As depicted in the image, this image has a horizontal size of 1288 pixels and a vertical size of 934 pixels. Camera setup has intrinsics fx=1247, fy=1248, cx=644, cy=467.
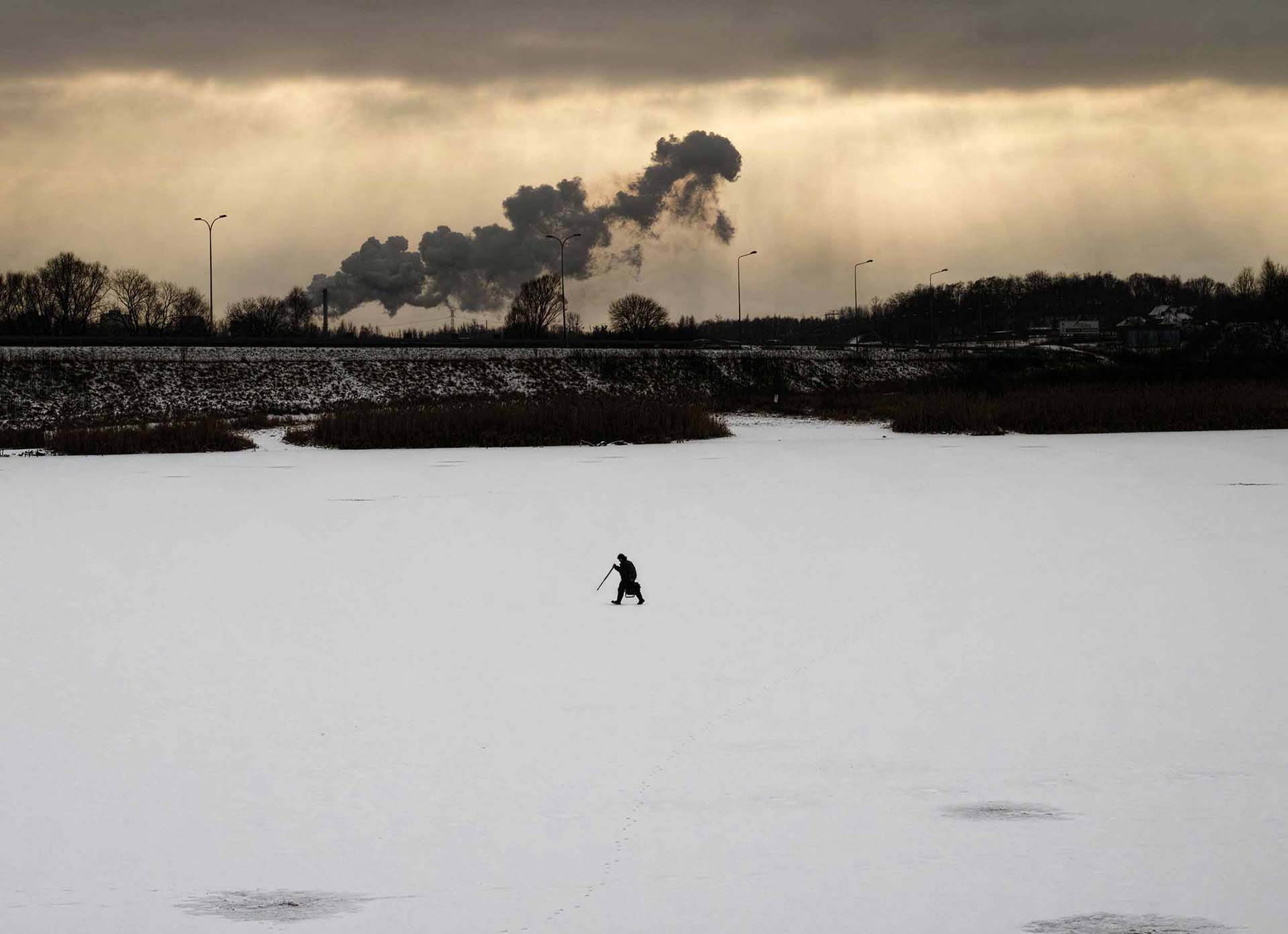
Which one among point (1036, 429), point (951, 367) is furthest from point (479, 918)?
point (951, 367)

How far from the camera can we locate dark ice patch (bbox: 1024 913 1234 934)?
18.9 feet

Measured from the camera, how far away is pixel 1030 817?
7238 mm

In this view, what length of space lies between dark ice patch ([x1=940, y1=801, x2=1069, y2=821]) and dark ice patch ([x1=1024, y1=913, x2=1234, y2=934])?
1289 mm

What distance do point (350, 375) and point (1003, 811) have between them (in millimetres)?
74737

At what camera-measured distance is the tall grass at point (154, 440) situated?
4078 centimetres

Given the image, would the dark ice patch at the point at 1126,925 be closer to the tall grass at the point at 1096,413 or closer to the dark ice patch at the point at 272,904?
the dark ice patch at the point at 272,904

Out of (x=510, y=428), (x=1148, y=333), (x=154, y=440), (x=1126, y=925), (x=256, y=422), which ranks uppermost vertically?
(x=1148, y=333)

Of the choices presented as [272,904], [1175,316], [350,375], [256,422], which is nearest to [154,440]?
[256,422]

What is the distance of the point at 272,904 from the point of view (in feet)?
20.2

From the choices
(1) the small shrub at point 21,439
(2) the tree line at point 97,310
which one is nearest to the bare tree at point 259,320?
(2) the tree line at point 97,310

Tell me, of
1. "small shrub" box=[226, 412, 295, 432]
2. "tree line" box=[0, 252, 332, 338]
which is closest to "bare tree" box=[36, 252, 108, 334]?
"tree line" box=[0, 252, 332, 338]

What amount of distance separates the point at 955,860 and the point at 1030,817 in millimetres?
855

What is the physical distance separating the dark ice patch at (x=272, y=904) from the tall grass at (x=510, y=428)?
36968 millimetres

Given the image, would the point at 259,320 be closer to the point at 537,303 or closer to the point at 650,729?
the point at 537,303
